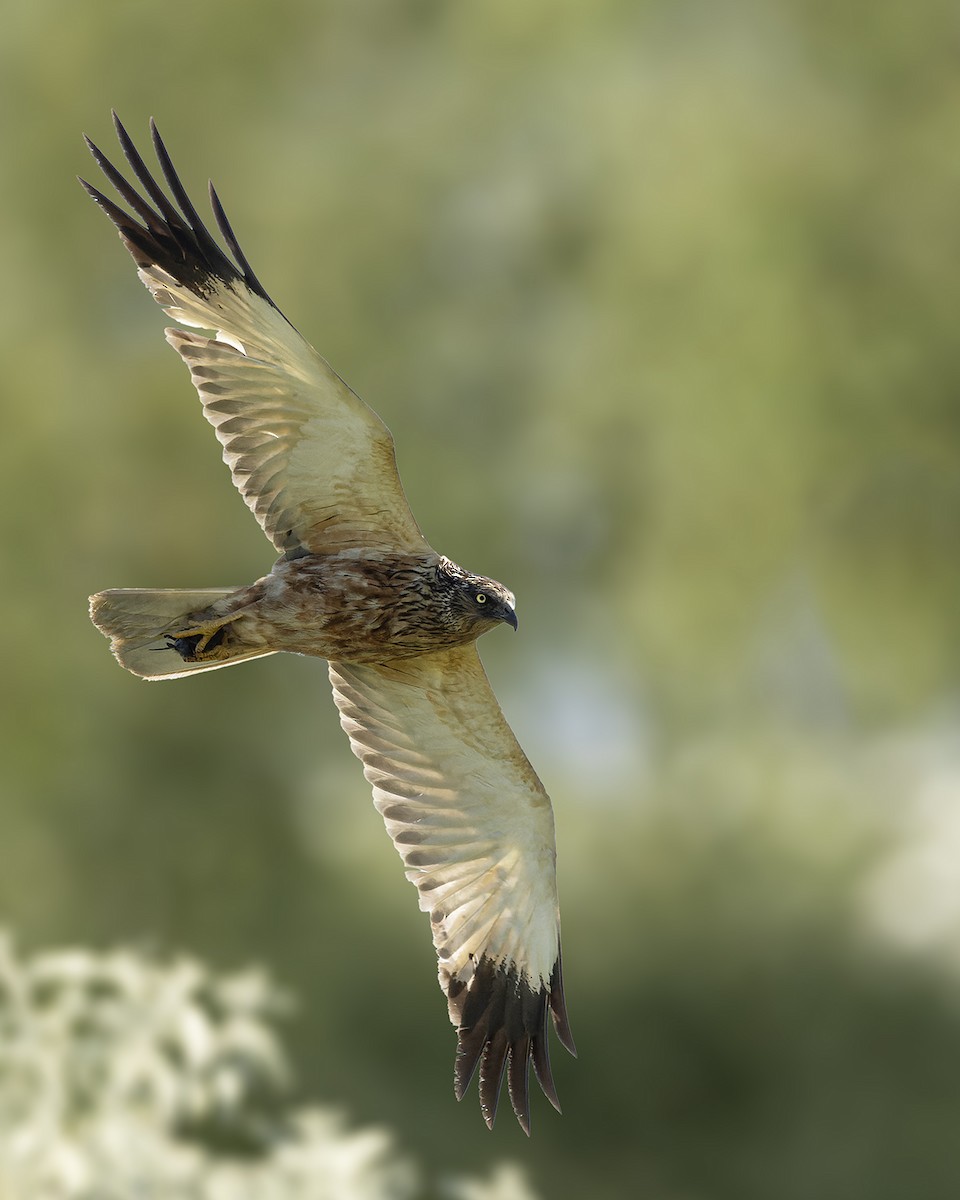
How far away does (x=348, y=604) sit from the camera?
6.04m

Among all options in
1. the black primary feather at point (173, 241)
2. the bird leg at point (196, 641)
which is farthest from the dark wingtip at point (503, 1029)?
the black primary feather at point (173, 241)

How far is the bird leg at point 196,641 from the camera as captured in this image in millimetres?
6074

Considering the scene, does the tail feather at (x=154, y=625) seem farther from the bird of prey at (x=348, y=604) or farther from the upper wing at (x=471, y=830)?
the upper wing at (x=471, y=830)

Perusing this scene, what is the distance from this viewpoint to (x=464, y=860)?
6676 mm

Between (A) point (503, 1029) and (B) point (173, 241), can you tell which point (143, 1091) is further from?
(B) point (173, 241)

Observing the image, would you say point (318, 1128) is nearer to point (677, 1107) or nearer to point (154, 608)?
point (154, 608)

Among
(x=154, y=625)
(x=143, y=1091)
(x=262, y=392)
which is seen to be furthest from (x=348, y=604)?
(x=143, y=1091)

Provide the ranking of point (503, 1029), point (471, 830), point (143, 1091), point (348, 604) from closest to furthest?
point (348, 604) < point (503, 1029) < point (471, 830) < point (143, 1091)

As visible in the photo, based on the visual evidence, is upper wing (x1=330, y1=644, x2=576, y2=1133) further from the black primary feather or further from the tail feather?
the black primary feather

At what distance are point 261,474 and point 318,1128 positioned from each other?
113 inches

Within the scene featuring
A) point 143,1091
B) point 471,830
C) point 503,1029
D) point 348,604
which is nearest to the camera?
point 348,604

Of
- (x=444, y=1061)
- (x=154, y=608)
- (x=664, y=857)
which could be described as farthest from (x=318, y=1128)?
(x=664, y=857)

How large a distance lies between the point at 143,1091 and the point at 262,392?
9.98ft

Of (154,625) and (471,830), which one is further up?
(154,625)
